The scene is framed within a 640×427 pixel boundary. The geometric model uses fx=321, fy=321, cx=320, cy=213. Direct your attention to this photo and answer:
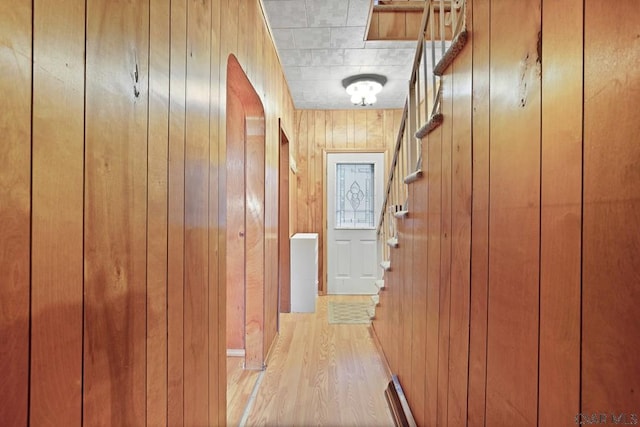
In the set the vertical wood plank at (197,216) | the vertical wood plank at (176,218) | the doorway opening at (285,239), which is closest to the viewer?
the vertical wood plank at (176,218)

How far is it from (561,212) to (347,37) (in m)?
2.53

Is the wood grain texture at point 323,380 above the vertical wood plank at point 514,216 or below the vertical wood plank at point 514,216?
below

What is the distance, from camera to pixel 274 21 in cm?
246

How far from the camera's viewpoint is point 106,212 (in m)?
0.69

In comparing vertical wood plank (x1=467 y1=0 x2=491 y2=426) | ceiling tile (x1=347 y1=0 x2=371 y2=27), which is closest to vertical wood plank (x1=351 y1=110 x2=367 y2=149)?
ceiling tile (x1=347 y1=0 x2=371 y2=27)

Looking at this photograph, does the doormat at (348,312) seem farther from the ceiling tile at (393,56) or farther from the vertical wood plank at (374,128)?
the ceiling tile at (393,56)

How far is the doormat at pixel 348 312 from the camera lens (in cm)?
344

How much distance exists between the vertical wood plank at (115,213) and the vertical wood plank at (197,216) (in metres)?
0.26

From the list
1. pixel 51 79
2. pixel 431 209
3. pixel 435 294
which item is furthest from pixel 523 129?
pixel 51 79

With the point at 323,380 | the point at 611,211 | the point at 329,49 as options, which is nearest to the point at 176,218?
the point at 611,211

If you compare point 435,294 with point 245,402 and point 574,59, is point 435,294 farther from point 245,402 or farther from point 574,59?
point 245,402

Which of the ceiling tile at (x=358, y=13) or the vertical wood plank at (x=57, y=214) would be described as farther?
the ceiling tile at (x=358, y=13)

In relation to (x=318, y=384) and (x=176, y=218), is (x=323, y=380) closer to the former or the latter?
(x=318, y=384)

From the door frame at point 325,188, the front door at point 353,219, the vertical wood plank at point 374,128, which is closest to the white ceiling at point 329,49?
the vertical wood plank at point 374,128
